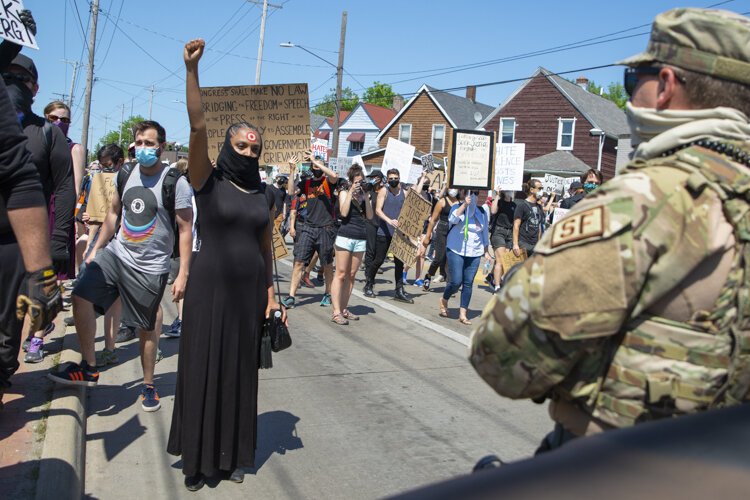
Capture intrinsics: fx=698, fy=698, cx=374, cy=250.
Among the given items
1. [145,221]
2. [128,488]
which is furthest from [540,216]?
[128,488]

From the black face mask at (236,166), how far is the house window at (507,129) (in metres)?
38.5

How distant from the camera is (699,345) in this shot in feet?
5.23

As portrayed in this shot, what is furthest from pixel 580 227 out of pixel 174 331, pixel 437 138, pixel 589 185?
pixel 437 138

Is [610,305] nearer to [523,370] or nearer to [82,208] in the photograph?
[523,370]

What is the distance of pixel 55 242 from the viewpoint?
18.5ft

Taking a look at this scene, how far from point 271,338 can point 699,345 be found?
124 inches

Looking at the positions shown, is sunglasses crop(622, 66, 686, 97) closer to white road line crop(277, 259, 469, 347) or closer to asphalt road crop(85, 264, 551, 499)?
asphalt road crop(85, 264, 551, 499)

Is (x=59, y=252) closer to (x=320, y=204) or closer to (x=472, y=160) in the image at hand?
(x=320, y=204)

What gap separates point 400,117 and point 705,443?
49855 millimetres

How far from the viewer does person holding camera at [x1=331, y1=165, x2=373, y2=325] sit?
9109 mm

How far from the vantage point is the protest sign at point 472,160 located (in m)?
10.4

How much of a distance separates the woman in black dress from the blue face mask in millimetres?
1295

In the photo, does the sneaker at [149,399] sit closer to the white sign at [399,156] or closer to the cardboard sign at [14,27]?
the cardboard sign at [14,27]

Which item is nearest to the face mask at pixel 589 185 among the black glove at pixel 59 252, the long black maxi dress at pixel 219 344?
the long black maxi dress at pixel 219 344
